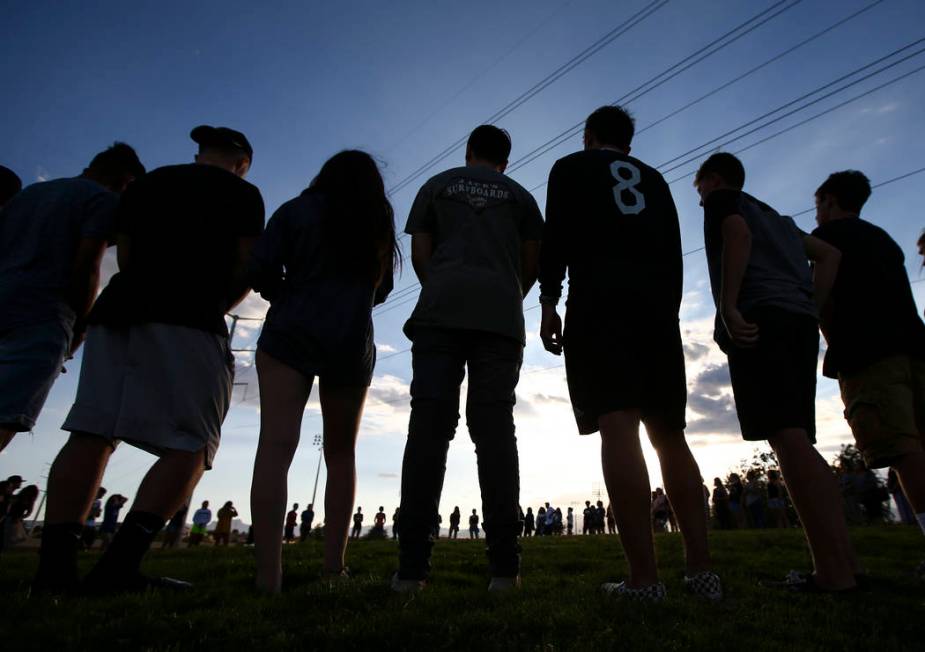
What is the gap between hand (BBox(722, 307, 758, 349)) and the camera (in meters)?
3.24

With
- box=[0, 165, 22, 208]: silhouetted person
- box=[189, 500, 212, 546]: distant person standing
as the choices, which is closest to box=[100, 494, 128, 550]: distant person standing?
box=[189, 500, 212, 546]: distant person standing

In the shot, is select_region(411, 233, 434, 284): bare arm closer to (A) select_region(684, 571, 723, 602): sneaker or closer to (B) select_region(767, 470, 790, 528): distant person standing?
(A) select_region(684, 571, 723, 602): sneaker

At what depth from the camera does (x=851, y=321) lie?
3871 millimetres

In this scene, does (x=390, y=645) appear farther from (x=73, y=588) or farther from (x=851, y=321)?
(x=851, y=321)

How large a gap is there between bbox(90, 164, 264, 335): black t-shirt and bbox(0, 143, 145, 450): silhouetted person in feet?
1.15

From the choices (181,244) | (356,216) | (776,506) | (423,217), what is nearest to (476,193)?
(423,217)

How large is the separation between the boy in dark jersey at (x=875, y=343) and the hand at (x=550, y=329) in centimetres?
208

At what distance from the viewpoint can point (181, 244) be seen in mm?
3166

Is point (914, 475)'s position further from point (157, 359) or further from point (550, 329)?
point (157, 359)

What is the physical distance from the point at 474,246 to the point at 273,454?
1.56 m

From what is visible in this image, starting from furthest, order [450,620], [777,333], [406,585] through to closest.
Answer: [777,333] → [406,585] → [450,620]

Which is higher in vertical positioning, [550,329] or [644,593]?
[550,329]

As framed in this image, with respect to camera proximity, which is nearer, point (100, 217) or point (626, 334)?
point (626, 334)

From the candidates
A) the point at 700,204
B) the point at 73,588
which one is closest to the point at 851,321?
the point at 700,204
